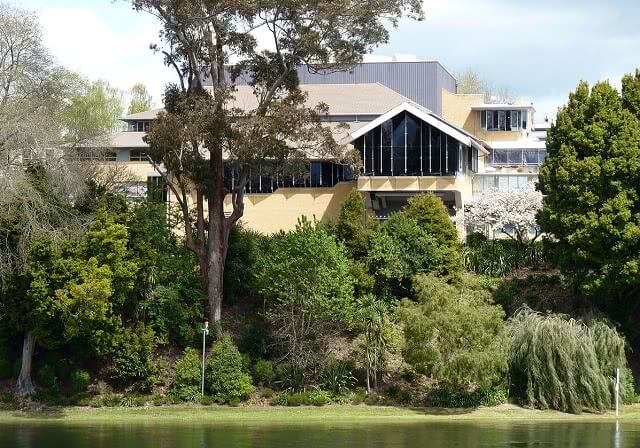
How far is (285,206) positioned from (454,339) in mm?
21280

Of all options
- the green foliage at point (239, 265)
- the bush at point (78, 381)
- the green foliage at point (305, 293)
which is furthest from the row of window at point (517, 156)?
the bush at point (78, 381)

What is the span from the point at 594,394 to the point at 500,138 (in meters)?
36.1

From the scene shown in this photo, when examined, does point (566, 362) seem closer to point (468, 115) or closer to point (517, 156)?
point (517, 156)

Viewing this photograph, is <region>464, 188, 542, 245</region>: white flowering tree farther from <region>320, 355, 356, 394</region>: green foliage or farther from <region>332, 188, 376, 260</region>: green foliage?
<region>320, 355, 356, 394</region>: green foliage

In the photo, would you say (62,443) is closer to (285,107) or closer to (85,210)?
(85,210)

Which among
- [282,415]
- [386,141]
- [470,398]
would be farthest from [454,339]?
[386,141]

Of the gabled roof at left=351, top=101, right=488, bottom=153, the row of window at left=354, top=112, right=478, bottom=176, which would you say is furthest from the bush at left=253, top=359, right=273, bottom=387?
the gabled roof at left=351, top=101, right=488, bottom=153

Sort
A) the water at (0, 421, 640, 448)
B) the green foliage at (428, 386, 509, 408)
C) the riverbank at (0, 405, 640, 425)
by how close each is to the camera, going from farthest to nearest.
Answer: the green foliage at (428, 386, 509, 408) < the riverbank at (0, 405, 640, 425) < the water at (0, 421, 640, 448)

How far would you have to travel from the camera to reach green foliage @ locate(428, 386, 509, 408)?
4612 centimetres

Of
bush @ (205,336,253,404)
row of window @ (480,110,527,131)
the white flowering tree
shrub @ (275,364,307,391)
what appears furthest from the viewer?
row of window @ (480,110,527,131)

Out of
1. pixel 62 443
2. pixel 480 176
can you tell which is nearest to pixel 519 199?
pixel 480 176

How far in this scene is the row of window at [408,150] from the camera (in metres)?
62.0

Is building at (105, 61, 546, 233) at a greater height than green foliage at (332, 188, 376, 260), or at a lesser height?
greater

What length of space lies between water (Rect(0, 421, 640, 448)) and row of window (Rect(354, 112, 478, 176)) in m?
22.0
